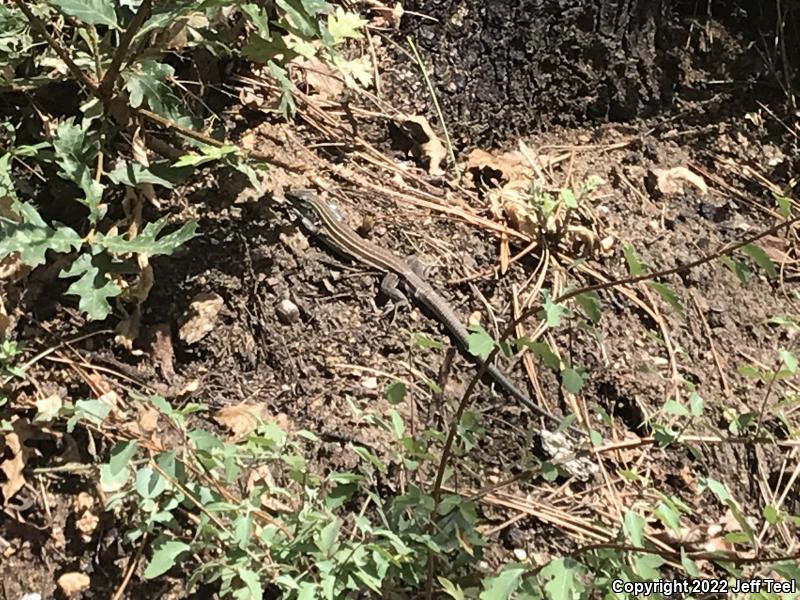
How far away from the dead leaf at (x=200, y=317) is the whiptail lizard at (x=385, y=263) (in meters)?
0.46

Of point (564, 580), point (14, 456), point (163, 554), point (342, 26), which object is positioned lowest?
point (14, 456)

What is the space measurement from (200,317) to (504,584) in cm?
131

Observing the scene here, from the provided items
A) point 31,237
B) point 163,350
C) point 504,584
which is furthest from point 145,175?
point 504,584

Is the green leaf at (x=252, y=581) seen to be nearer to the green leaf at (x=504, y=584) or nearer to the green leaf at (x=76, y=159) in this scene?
the green leaf at (x=504, y=584)

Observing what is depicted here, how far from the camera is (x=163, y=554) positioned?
75.2 inches

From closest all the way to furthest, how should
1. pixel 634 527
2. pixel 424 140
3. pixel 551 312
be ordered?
pixel 551 312, pixel 634 527, pixel 424 140

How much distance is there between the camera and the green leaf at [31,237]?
6.97 feet

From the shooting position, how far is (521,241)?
3041 millimetres

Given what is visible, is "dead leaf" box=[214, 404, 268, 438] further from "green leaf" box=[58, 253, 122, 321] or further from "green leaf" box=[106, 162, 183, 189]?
"green leaf" box=[106, 162, 183, 189]

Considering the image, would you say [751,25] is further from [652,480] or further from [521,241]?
[652,480]

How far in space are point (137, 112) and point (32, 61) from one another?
0.41 meters

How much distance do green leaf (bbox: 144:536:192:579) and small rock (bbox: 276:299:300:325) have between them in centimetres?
89

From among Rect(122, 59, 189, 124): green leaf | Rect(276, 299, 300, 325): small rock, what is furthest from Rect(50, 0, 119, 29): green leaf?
Rect(276, 299, 300, 325): small rock

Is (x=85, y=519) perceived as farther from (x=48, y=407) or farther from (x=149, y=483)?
(x=149, y=483)
